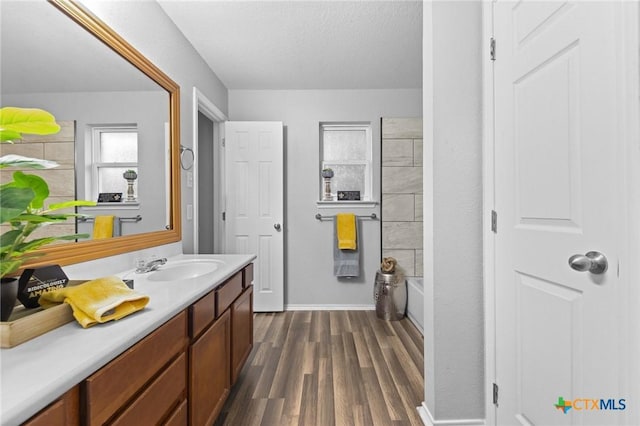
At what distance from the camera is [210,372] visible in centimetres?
144

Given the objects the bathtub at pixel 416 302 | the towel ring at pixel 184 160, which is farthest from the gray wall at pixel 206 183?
the bathtub at pixel 416 302

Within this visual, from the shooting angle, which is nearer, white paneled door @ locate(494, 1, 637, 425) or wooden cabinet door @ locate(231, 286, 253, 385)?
white paneled door @ locate(494, 1, 637, 425)

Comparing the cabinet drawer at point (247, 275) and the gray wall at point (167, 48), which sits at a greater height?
the gray wall at point (167, 48)

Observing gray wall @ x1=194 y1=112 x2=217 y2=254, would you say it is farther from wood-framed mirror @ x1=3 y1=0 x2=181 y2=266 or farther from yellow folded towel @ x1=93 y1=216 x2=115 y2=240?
yellow folded towel @ x1=93 y1=216 x2=115 y2=240

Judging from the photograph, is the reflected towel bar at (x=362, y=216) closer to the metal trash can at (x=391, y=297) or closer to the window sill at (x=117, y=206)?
the metal trash can at (x=391, y=297)

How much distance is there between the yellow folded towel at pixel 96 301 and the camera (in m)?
0.84

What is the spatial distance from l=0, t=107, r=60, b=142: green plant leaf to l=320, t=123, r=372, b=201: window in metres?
2.95

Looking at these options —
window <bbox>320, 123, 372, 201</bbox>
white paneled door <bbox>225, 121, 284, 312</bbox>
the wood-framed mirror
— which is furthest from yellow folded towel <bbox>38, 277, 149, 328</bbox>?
window <bbox>320, 123, 372, 201</bbox>

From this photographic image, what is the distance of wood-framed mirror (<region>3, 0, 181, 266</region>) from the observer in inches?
51.2

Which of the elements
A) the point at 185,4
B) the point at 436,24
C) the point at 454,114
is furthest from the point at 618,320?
the point at 185,4

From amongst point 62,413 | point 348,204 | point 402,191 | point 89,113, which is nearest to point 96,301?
point 62,413

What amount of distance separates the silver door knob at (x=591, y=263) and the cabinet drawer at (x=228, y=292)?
1412mm

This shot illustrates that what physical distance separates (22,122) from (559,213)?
153 cm

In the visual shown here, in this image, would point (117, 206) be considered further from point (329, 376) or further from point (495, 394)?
point (495, 394)
